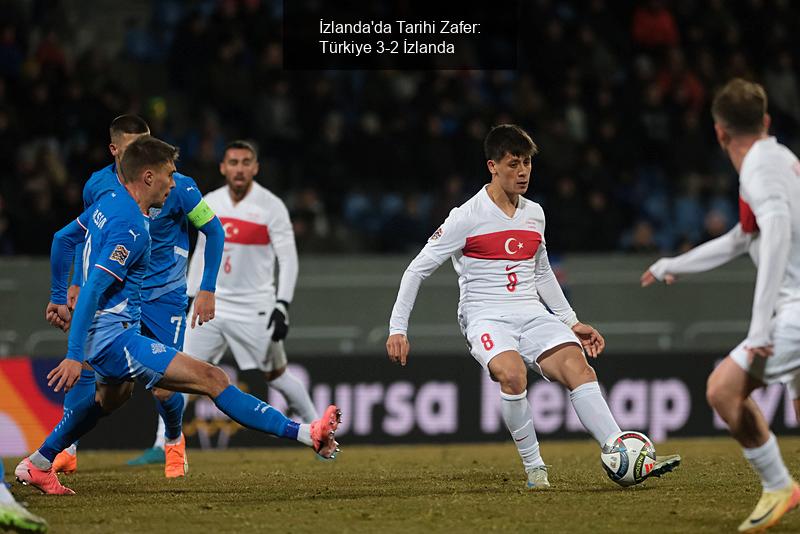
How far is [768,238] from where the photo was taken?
554 centimetres

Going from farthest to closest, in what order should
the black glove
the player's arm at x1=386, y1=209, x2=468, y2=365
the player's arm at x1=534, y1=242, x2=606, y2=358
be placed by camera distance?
the black glove
the player's arm at x1=534, y1=242, x2=606, y2=358
the player's arm at x1=386, y1=209, x2=468, y2=365

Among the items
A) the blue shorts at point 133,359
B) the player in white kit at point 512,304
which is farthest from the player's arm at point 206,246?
the player in white kit at point 512,304

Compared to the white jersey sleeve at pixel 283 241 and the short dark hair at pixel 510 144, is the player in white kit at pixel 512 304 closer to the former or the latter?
the short dark hair at pixel 510 144

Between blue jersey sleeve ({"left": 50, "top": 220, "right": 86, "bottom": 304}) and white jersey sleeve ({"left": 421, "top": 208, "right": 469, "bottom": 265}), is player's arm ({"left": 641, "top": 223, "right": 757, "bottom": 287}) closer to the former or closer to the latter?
white jersey sleeve ({"left": 421, "top": 208, "right": 469, "bottom": 265})

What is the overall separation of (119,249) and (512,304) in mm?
2533

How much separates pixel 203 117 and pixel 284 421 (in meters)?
9.26

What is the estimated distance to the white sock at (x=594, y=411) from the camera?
7434 mm

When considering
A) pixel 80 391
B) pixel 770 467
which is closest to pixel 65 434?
pixel 80 391

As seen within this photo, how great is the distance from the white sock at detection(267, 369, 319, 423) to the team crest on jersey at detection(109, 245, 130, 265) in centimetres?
380

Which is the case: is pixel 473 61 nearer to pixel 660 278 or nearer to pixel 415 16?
pixel 415 16

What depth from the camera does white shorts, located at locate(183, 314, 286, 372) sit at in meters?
10.2

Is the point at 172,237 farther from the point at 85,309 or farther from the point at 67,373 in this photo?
the point at 67,373

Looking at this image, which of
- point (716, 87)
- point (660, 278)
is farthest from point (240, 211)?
point (716, 87)

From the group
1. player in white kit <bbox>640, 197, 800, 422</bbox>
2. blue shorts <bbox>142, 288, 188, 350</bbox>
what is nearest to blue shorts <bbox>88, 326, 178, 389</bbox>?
blue shorts <bbox>142, 288, 188, 350</bbox>
